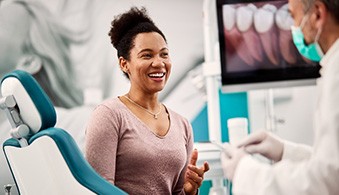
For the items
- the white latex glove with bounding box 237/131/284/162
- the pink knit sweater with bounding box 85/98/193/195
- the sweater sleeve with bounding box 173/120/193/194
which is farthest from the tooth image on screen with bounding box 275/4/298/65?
the white latex glove with bounding box 237/131/284/162

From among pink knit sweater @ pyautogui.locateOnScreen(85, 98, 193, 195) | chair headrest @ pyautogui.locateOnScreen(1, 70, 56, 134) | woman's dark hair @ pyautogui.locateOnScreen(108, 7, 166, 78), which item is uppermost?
woman's dark hair @ pyautogui.locateOnScreen(108, 7, 166, 78)

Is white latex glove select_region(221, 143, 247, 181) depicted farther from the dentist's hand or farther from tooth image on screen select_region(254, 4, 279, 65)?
tooth image on screen select_region(254, 4, 279, 65)

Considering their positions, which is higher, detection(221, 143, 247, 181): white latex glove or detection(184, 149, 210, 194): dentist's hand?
detection(221, 143, 247, 181): white latex glove

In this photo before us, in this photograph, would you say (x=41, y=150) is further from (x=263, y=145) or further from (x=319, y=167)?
(x=319, y=167)

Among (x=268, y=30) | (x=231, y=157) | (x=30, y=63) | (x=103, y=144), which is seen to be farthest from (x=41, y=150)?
(x=30, y=63)

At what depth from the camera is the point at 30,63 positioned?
12.6ft

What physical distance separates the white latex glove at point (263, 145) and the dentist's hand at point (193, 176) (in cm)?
70

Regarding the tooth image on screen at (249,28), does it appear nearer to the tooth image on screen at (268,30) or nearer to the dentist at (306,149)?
the tooth image on screen at (268,30)

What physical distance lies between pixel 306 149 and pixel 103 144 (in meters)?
0.75

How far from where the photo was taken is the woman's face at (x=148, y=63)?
2111mm

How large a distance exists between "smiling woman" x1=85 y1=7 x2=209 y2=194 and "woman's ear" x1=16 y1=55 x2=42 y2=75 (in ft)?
5.77

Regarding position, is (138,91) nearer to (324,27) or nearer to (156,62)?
(156,62)

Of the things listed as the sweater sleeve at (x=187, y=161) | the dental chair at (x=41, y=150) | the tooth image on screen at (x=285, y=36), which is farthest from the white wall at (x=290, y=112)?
the dental chair at (x=41, y=150)

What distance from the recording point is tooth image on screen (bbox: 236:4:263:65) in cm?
244
